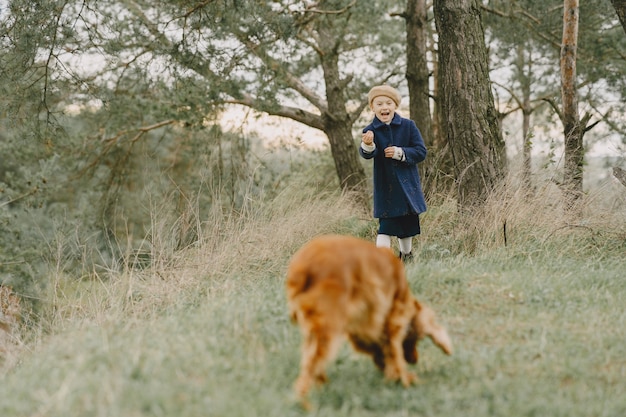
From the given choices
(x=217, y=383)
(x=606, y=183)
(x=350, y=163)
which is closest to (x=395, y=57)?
(x=350, y=163)

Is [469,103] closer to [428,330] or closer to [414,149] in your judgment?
[414,149]

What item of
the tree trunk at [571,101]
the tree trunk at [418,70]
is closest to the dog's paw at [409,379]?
the tree trunk at [571,101]

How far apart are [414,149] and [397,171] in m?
0.23

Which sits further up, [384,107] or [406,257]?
[384,107]

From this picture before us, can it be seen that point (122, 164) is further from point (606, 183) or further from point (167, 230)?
point (606, 183)

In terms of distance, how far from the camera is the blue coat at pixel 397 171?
18.4 ft

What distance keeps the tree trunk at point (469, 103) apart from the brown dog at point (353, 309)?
3.69m

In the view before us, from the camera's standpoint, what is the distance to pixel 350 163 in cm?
1194

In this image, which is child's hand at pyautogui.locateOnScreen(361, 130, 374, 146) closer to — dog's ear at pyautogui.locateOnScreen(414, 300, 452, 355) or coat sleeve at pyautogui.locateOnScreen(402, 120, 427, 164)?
coat sleeve at pyautogui.locateOnScreen(402, 120, 427, 164)

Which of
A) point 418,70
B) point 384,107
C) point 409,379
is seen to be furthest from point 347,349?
point 418,70

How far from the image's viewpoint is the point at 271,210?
7559 millimetres

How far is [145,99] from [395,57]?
19.4 feet

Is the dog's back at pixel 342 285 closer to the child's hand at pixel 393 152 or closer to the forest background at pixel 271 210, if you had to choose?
the forest background at pixel 271 210

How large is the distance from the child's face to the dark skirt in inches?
33.5
